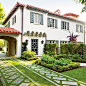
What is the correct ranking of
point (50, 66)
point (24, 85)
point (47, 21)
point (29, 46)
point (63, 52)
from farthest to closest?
point (47, 21) → point (29, 46) → point (63, 52) → point (50, 66) → point (24, 85)

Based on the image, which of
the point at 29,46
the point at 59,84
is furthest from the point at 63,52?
the point at 59,84

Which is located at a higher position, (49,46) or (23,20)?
(23,20)

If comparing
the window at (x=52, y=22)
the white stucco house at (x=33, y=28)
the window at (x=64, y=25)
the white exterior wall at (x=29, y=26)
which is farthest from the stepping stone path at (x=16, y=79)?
the window at (x=64, y=25)

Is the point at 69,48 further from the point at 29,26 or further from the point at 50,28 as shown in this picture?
the point at 29,26

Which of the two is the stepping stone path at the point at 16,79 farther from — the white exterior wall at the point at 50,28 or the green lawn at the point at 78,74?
the white exterior wall at the point at 50,28

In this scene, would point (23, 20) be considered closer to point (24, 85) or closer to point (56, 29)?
point (56, 29)

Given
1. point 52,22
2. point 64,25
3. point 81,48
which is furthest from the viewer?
point 64,25

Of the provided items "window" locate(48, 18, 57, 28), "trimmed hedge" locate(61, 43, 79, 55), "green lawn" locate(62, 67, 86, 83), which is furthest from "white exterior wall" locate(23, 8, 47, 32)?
"green lawn" locate(62, 67, 86, 83)

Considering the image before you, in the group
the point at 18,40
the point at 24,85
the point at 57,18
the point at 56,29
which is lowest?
the point at 24,85

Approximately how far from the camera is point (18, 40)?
506 inches

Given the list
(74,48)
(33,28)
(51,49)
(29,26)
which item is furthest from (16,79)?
(33,28)

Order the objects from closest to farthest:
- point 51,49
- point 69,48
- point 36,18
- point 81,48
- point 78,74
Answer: point 78,74 → point 81,48 → point 69,48 → point 51,49 → point 36,18

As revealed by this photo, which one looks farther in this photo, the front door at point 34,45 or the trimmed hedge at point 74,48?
the front door at point 34,45

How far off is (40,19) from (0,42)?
20617 mm
